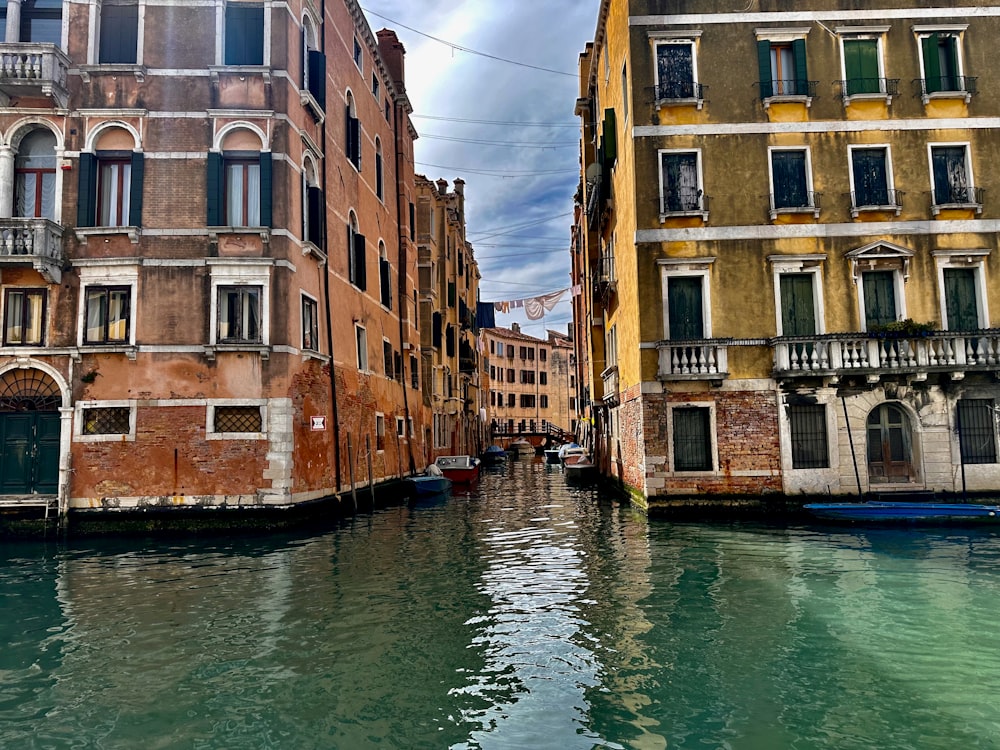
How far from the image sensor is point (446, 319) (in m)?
38.6

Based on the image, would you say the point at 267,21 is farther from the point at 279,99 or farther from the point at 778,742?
the point at 778,742

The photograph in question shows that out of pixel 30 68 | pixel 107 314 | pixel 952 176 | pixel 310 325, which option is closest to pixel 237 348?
pixel 310 325

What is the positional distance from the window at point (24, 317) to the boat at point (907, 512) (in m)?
18.3

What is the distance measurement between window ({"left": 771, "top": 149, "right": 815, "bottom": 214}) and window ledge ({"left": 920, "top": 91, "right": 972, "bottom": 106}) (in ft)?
10.9

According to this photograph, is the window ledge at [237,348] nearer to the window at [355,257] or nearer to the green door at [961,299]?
the window at [355,257]

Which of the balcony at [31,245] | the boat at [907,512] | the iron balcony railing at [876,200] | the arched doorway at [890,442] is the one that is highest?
the iron balcony railing at [876,200]

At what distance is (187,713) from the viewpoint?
584cm

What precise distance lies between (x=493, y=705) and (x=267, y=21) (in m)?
16.8

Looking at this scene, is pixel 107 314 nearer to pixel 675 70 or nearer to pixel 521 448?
pixel 675 70

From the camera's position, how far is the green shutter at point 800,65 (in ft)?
58.6

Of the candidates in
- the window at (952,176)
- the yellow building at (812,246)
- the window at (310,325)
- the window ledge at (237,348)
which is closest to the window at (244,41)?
the window at (310,325)

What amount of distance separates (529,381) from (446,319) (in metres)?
37.6

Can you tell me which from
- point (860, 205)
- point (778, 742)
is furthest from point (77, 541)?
point (860, 205)

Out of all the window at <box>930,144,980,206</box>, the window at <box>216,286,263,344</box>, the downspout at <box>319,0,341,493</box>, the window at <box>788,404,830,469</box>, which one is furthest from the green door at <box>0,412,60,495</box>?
the window at <box>930,144,980,206</box>
